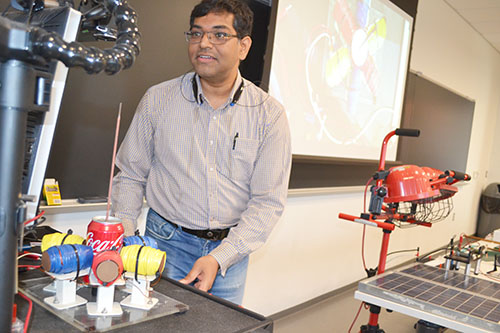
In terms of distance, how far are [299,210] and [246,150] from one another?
66.1 inches

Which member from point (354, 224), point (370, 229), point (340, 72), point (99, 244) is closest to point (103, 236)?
point (99, 244)

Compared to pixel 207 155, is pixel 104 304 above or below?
below

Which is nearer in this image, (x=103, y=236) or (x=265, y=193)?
(x=103, y=236)

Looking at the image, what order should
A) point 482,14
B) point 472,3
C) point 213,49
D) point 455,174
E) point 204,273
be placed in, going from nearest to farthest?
1. point 204,273
2. point 213,49
3. point 455,174
4. point 472,3
5. point 482,14

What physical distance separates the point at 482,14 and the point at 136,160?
5.22 meters

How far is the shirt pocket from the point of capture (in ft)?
5.15

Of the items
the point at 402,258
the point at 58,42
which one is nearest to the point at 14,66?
the point at 58,42

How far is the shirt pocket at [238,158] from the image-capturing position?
1569mm

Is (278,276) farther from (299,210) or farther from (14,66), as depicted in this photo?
(14,66)

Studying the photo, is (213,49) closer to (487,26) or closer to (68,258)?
(68,258)

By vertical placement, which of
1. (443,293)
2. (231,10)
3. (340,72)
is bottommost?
(443,293)

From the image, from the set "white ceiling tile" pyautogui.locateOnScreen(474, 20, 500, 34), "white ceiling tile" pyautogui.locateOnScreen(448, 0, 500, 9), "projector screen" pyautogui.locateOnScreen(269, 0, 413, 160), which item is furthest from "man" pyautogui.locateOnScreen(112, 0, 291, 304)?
"white ceiling tile" pyautogui.locateOnScreen(474, 20, 500, 34)

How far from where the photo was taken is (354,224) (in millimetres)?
3986

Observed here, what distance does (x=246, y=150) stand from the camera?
1570 mm
